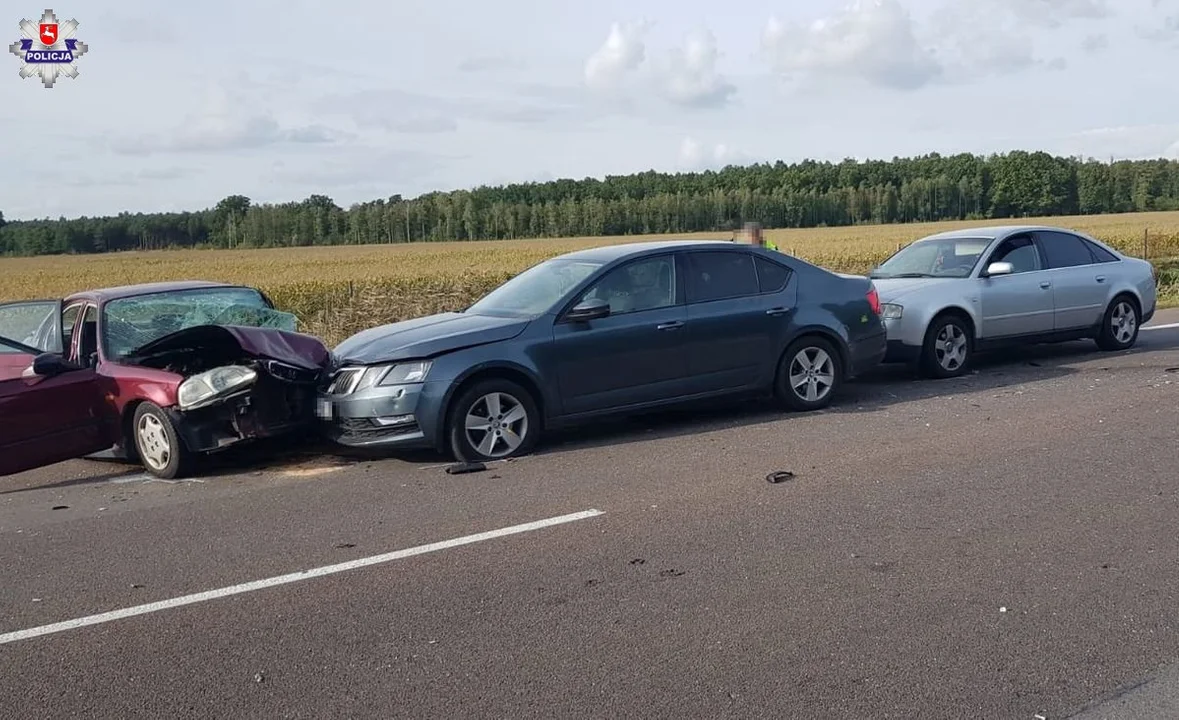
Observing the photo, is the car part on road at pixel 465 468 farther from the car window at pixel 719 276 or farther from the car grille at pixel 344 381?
the car window at pixel 719 276

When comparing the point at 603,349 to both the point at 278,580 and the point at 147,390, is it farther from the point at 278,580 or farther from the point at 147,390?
the point at 278,580

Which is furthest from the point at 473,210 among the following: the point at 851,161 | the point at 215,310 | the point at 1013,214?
the point at 215,310

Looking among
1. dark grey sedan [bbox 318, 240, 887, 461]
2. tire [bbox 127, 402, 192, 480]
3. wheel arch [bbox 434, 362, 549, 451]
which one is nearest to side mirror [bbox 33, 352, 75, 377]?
tire [bbox 127, 402, 192, 480]

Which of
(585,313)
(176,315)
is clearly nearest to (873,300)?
(585,313)

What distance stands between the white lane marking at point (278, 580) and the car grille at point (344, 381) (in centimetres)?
242

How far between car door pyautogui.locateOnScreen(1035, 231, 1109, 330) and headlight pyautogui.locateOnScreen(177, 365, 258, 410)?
344 inches

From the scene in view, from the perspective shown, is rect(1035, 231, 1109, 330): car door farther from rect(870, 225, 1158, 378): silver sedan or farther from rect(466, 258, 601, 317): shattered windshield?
rect(466, 258, 601, 317): shattered windshield

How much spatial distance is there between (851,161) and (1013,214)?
45.3 feet

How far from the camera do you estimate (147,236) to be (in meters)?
79.0

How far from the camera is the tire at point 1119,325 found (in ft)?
42.7

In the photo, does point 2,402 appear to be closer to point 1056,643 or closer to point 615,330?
point 615,330

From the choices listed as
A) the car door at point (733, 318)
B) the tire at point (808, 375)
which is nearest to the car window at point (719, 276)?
the car door at point (733, 318)

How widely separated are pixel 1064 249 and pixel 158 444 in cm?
979

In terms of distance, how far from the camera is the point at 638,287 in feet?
30.3
